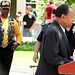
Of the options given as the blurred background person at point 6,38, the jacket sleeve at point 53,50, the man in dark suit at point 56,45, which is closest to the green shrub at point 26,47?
the blurred background person at point 6,38

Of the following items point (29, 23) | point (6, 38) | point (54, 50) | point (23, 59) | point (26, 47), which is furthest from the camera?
point (29, 23)

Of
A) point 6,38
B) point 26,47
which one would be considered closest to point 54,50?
point 6,38

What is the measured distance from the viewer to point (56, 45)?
4.66 m

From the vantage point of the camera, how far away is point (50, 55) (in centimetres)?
465

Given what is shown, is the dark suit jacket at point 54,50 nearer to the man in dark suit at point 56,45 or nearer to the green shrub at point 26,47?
the man in dark suit at point 56,45

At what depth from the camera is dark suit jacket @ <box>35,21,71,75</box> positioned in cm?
464

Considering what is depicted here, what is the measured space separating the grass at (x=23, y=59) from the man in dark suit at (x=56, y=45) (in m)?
6.59

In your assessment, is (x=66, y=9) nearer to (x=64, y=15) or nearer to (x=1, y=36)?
(x=64, y=15)

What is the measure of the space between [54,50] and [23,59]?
8.30m

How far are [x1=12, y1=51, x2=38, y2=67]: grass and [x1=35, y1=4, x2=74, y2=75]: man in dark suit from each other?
6.59m

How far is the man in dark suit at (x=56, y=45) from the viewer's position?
15.2 ft

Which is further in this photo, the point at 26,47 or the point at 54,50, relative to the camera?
the point at 26,47

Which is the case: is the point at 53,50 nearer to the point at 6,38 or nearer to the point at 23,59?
the point at 6,38

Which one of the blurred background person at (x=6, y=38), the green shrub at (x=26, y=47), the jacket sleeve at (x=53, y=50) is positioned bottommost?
the green shrub at (x=26, y=47)
